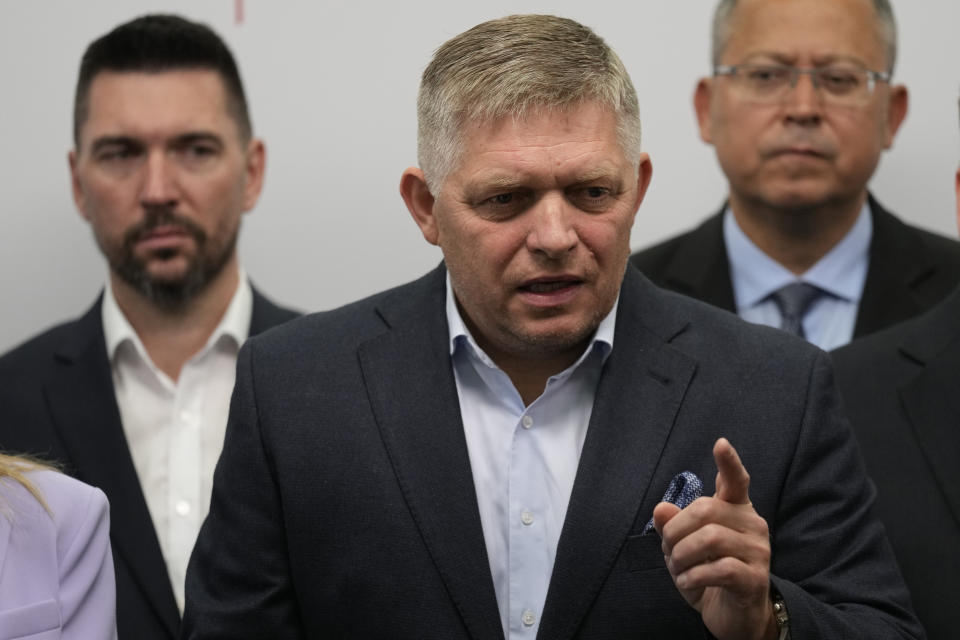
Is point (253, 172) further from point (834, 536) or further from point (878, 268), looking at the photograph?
point (834, 536)

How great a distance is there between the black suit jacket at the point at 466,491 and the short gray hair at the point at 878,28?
1.46 meters

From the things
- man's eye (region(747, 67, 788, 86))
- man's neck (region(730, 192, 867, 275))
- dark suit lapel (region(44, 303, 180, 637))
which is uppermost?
man's eye (region(747, 67, 788, 86))

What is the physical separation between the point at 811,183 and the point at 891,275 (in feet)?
Answer: 1.02

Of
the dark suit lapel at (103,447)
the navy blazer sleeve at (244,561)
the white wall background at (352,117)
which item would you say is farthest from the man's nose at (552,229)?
the white wall background at (352,117)

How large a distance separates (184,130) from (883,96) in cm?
175

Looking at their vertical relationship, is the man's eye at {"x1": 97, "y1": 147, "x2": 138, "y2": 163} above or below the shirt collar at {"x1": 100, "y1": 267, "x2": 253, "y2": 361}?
above

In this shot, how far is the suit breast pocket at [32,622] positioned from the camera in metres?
2.36

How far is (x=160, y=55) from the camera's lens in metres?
3.90

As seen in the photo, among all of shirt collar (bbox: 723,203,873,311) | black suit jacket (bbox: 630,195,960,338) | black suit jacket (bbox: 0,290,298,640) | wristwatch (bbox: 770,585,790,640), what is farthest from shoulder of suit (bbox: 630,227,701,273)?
wristwatch (bbox: 770,585,790,640)

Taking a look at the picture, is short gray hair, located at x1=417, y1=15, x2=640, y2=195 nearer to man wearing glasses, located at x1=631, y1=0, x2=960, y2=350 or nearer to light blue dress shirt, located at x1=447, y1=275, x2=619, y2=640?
light blue dress shirt, located at x1=447, y1=275, x2=619, y2=640

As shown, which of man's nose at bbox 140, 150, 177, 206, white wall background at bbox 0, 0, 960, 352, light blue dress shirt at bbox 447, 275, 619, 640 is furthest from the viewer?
white wall background at bbox 0, 0, 960, 352

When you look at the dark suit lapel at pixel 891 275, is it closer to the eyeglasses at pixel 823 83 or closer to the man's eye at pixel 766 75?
the eyeglasses at pixel 823 83

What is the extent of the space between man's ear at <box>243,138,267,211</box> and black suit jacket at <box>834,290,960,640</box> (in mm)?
1558

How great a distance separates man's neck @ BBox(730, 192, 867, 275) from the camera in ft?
12.8
